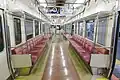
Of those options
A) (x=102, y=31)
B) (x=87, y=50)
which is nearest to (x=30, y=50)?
(x=87, y=50)

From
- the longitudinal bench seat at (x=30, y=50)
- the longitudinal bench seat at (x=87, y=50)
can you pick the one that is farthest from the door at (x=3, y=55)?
the longitudinal bench seat at (x=87, y=50)

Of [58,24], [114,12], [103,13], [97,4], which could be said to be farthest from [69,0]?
[58,24]

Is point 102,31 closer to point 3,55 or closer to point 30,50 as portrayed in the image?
point 30,50

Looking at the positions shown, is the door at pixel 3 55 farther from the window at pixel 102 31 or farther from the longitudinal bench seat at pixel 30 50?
the window at pixel 102 31

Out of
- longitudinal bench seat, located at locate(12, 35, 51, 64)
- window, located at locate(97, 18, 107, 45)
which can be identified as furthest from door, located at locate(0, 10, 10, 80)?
window, located at locate(97, 18, 107, 45)

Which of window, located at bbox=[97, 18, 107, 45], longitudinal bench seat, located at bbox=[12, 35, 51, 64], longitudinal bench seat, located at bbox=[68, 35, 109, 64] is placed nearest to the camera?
longitudinal bench seat, located at bbox=[12, 35, 51, 64]

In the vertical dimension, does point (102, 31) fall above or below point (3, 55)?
above

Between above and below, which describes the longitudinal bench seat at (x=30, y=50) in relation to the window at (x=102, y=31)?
below

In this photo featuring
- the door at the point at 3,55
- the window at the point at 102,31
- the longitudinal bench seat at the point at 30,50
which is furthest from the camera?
the window at the point at 102,31

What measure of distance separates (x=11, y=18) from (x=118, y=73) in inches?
144

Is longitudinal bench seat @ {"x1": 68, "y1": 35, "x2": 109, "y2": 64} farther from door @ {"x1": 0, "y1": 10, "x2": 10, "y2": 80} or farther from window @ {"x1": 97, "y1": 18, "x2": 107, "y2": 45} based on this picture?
door @ {"x1": 0, "y1": 10, "x2": 10, "y2": 80}

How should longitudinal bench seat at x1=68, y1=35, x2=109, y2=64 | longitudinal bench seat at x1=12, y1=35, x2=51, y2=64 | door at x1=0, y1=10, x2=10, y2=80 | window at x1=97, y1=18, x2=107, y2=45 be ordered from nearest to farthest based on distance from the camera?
door at x1=0, y1=10, x2=10, y2=80 < longitudinal bench seat at x1=12, y1=35, x2=51, y2=64 < longitudinal bench seat at x1=68, y1=35, x2=109, y2=64 < window at x1=97, y1=18, x2=107, y2=45

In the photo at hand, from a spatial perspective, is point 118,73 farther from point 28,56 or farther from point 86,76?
point 28,56

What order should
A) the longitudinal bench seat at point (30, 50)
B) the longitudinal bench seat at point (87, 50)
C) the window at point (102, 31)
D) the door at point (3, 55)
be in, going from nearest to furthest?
the door at point (3, 55) < the longitudinal bench seat at point (30, 50) < the longitudinal bench seat at point (87, 50) < the window at point (102, 31)
